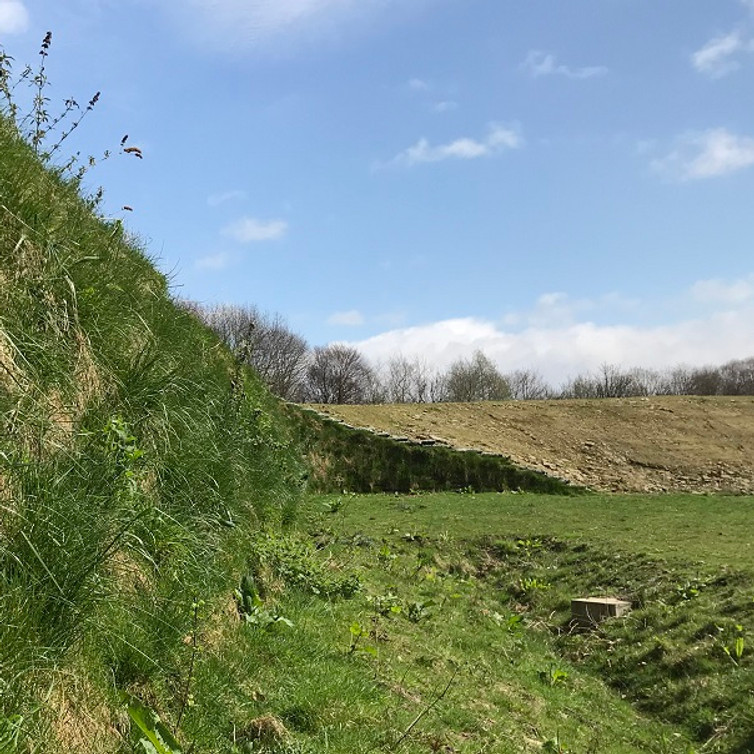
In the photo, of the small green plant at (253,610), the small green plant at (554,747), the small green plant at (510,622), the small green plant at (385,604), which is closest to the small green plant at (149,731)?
the small green plant at (253,610)

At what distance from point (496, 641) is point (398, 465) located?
13.0m

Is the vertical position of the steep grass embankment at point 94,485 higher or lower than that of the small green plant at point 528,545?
higher

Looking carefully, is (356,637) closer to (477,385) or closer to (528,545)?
(528,545)

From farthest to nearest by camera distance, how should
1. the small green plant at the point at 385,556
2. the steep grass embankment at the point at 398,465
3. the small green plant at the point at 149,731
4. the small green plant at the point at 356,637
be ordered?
the steep grass embankment at the point at 398,465 → the small green plant at the point at 385,556 → the small green plant at the point at 356,637 → the small green plant at the point at 149,731

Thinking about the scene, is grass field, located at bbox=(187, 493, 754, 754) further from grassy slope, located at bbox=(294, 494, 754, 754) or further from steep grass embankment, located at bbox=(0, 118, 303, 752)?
steep grass embankment, located at bbox=(0, 118, 303, 752)

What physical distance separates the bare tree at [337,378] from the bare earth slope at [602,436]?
34.7m

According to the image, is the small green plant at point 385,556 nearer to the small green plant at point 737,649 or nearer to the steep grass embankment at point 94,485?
the steep grass embankment at point 94,485

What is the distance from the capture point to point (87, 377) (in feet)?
14.2

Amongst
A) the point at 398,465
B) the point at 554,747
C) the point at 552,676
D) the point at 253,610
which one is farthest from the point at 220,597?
the point at 398,465

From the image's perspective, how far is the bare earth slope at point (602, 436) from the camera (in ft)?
73.3

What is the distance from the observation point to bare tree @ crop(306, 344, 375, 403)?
2429 inches

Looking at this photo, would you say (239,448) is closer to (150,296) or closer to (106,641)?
(150,296)

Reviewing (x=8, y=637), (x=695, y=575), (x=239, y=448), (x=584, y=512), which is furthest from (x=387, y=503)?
(x=8, y=637)

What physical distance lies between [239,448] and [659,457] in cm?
2082
